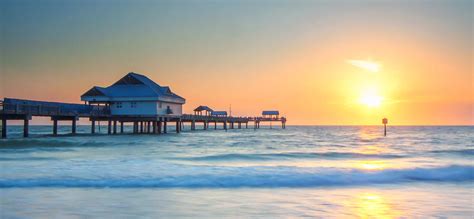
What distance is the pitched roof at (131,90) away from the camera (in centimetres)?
4178

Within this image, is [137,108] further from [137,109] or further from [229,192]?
[229,192]

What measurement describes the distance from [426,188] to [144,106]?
108 ft

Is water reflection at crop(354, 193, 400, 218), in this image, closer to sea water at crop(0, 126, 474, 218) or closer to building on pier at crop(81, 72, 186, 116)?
sea water at crop(0, 126, 474, 218)

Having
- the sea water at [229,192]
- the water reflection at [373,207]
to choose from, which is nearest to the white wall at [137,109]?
the sea water at [229,192]

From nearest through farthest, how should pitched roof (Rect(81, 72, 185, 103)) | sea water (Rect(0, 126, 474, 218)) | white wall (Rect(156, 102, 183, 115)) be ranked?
sea water (Rect(0, 126, 474, 218)) < pitched roof (Rect(81, 72, 185, 103)) < white wall (Rect(156, 102, 183, 115))

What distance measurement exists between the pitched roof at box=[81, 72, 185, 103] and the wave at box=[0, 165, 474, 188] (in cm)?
2807

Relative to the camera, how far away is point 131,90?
42.9 metres

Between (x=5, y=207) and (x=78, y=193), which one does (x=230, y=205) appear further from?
(x=5, y=207)

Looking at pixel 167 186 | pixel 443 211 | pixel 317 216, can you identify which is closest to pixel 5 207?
pixel 167 186

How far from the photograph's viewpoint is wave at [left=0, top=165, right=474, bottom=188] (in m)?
12.4

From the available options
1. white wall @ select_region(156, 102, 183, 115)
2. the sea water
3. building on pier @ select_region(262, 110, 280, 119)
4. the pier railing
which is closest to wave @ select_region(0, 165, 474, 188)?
the sea water

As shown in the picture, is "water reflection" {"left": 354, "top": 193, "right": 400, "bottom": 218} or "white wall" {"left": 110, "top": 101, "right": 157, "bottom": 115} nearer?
"water reflection" {"left": 354, "top": 193, "right": 400, "bottom": 218}

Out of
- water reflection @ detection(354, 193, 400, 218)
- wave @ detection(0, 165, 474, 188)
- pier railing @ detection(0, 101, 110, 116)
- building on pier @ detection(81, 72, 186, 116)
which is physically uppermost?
building on pier @ detection(81, 72, 186, 116)

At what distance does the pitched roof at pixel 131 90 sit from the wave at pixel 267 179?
2807 centimetres
